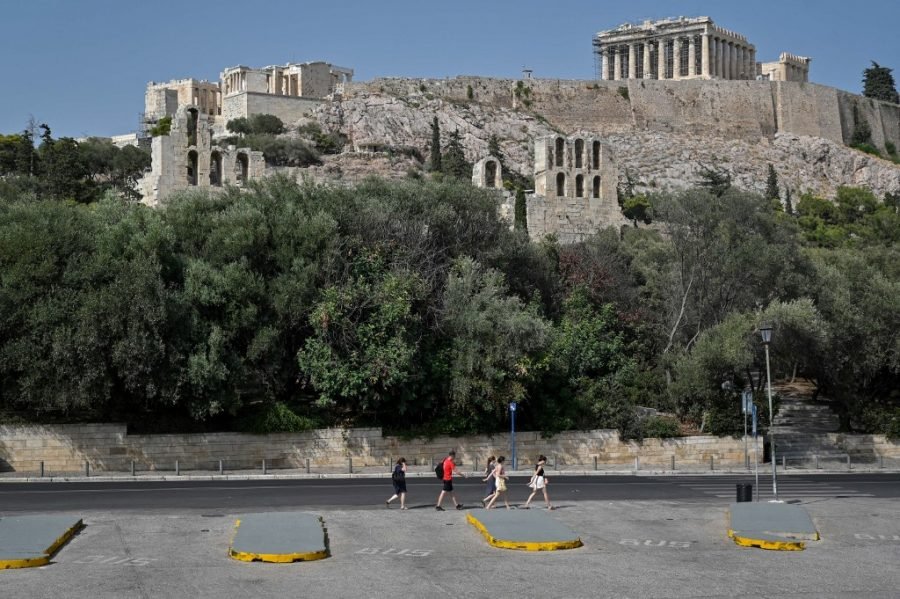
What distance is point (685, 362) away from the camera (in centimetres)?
4062

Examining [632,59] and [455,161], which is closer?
[455,161]

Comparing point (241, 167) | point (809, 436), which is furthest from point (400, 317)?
point (241, 167)

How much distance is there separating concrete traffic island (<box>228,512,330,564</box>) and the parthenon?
373 ft

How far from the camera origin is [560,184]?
59312mm

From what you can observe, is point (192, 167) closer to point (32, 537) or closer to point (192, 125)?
point (192, 125)

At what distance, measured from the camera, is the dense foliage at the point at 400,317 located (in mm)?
33031

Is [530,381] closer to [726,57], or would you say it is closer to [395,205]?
[395,205]

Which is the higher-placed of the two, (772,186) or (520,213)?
(772,186)

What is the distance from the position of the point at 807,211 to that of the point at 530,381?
217 feet

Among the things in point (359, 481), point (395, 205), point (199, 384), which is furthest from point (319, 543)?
point (395, 205)

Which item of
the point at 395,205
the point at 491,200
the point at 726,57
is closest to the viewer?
the point at 395,205

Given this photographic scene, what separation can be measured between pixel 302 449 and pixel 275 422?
1.15 m

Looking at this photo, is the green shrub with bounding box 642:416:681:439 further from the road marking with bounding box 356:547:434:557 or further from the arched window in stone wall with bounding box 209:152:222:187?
the arched window in stone wall with bounding box 209:152:222:187

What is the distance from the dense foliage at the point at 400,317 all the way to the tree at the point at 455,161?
35.2 m
